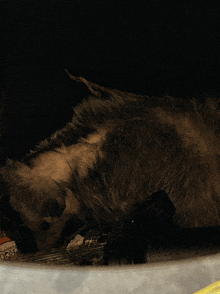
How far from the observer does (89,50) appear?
Answer: 35.1 inches

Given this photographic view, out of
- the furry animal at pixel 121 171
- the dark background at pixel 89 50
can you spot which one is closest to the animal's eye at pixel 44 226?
the furry animal at pixel 121 171

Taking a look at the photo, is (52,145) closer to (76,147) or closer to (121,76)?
(76,147)

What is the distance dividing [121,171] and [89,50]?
1.39 ft

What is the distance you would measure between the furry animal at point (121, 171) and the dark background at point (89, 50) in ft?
0.41

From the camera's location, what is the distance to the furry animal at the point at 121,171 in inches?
26.3

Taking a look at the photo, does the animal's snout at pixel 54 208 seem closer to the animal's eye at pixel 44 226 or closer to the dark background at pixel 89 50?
the animal's eye at pixel 44 226

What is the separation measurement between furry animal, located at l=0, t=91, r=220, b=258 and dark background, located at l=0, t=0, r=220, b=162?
125 mm

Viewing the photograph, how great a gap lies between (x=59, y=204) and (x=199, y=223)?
1.11ft

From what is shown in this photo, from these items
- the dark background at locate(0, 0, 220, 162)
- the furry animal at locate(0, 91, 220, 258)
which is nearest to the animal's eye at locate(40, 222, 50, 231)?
the furry animal at locate(0, 91, 220, 258)

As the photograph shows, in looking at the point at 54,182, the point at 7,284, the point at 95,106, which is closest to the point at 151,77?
the point at 95,106

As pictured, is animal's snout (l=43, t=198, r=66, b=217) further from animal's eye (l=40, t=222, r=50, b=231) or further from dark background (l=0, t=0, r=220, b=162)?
dark background (l=0, t=0, r=220, b=162)

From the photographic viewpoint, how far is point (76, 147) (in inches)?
30.4

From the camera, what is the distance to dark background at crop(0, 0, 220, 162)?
0.88 m

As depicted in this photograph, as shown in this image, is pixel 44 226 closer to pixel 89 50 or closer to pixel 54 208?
pixel 54 208
